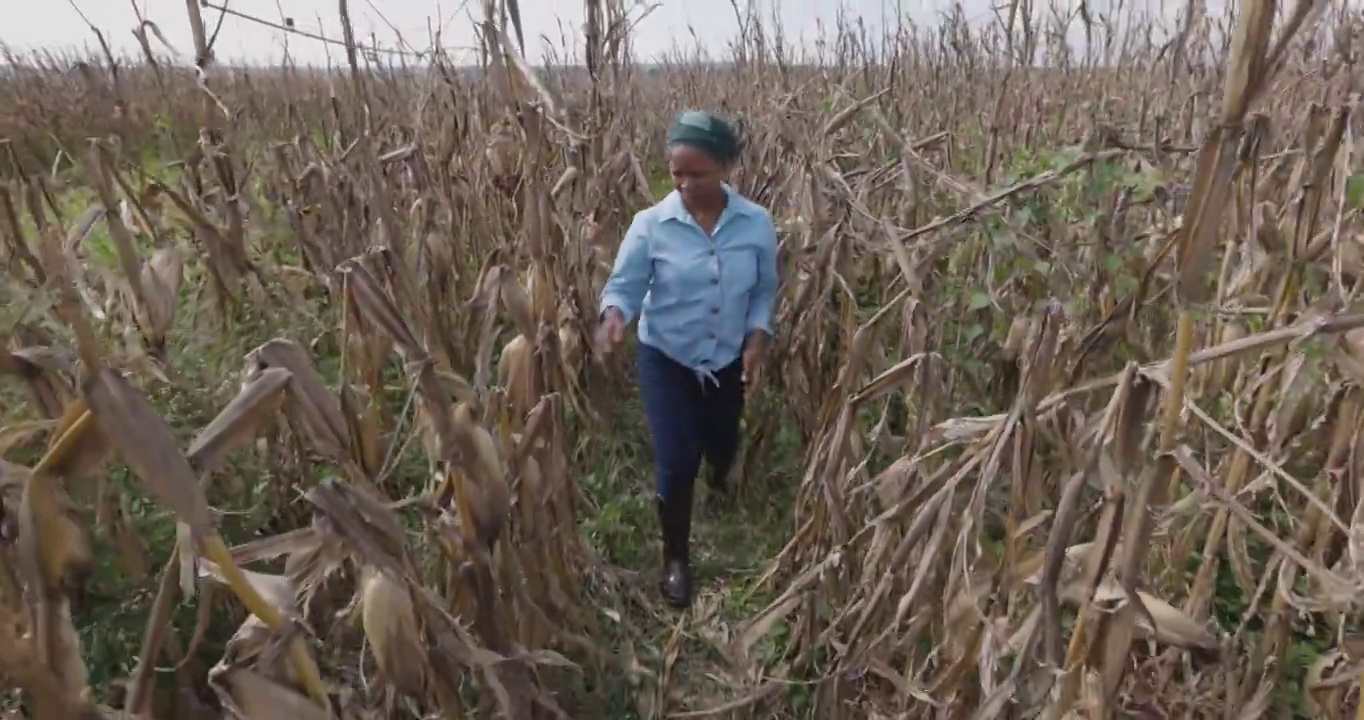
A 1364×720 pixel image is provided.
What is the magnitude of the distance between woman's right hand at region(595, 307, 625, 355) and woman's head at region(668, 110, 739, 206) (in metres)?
0.31

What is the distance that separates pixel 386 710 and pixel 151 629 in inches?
22.8

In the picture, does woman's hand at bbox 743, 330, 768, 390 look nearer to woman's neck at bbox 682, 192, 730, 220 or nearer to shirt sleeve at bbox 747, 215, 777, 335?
shirt sleeve at bbox 747, 215, 777, 335

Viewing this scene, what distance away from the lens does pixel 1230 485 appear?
1345 mm

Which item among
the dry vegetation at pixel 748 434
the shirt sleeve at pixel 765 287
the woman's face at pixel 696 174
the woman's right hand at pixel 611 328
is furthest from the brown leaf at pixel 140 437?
the shirt sleeve at pixel 765 287

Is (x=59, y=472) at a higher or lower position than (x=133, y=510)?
higher

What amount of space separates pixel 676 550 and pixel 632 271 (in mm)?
664

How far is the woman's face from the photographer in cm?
198

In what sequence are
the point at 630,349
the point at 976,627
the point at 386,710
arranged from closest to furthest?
the point at 976,627
the point at 386,710
the point at 630,349

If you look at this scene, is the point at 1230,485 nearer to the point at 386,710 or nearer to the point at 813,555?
the point at 813,555

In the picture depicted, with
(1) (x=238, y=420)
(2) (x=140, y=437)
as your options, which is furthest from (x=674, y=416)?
(2) (x=140, y=437)

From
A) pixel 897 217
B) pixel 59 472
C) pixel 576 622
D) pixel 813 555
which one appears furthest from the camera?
pixel 897 217

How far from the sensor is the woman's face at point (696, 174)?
1.98 m

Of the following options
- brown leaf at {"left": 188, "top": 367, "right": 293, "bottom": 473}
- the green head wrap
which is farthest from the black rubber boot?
brown leaf at {"left": 188, "top": 367, "right": 293, "bottom": 473}

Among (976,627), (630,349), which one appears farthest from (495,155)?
(976,627)
